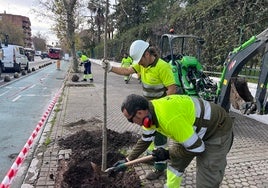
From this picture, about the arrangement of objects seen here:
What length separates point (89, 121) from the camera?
8078 millimetres

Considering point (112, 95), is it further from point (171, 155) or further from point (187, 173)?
point (171, 155)

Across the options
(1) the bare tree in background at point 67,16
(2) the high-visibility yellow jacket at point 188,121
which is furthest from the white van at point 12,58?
(2) the high-visibility yellow jacket at point 188,121

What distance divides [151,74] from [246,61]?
2.20m

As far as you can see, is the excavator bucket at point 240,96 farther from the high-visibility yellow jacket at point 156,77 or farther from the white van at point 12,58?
the white van at point 12,58

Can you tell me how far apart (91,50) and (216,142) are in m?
61.0

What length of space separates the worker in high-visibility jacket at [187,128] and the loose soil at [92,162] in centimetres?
113

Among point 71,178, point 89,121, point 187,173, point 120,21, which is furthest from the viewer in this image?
point 120,21

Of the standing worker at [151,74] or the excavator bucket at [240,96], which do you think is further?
the excavator bucket at [240,96]

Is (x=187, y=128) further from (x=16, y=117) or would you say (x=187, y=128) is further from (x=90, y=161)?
(x=16, y=117)

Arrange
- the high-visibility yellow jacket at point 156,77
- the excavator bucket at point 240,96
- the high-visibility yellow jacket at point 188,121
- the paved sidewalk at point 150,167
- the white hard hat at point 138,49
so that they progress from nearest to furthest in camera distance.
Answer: the high-visibility yellow jacket at point 188,121
the white hard hat at point 138,49
the high-visibility yellow jacket at point 156,77
the paved sidewalk at point 150,167
the excavator bucket at point 240,96

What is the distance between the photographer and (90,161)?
16.1 feet

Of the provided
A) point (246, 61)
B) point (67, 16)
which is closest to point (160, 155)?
point (246, 61)

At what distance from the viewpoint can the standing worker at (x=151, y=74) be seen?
13.4 feet

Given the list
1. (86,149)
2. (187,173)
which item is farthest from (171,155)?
(86,149)
